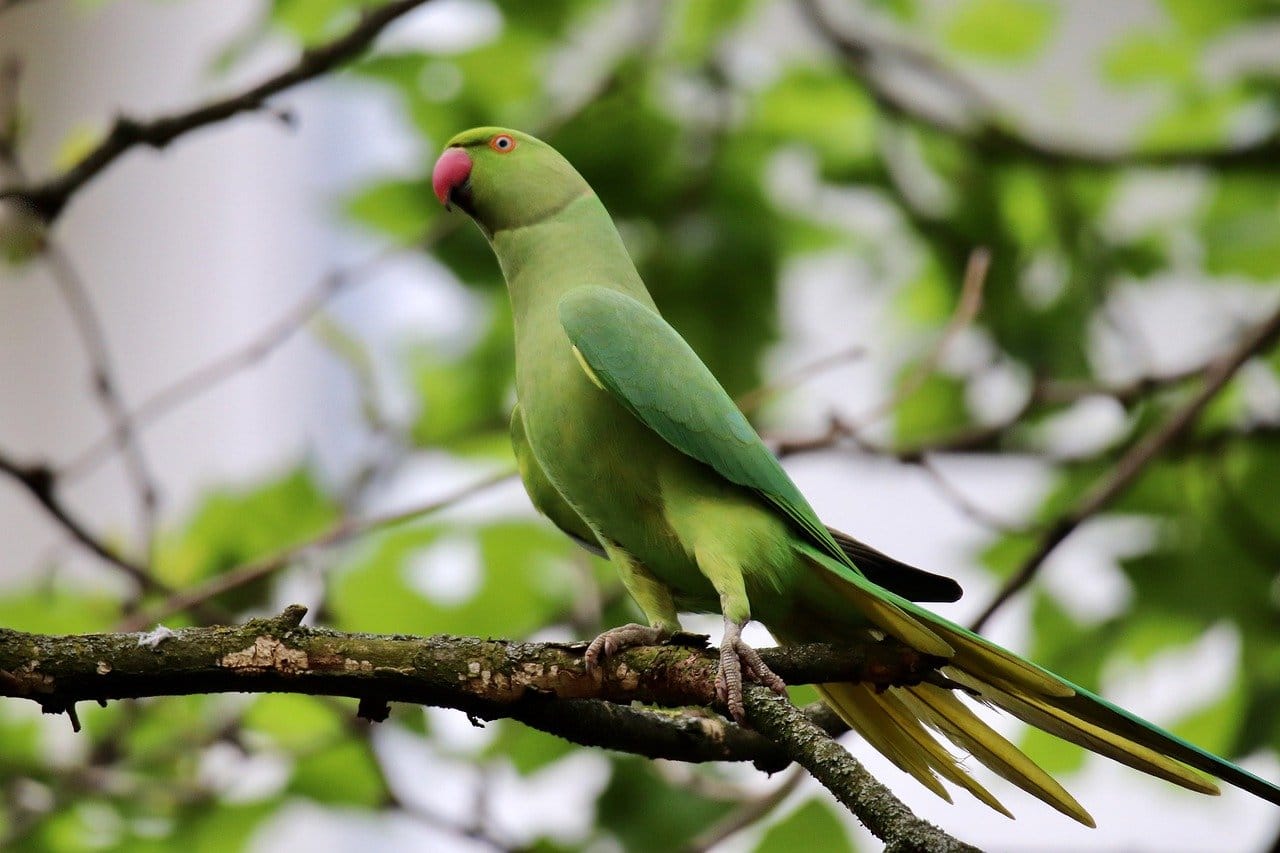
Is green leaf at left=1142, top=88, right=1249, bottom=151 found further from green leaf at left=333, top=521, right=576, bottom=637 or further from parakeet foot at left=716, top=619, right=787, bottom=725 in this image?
parakeet foot at left=716, top=619, right=787, bottom=725

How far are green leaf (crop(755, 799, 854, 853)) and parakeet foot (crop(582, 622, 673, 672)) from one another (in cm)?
84

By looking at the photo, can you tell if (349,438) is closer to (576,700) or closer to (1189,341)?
(1189,341)

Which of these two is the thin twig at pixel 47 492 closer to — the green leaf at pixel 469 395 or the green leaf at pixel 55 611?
the green leaf at pixel 55 611

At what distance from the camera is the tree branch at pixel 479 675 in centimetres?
111

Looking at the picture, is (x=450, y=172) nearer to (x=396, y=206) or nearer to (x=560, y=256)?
(x=560, y=256)

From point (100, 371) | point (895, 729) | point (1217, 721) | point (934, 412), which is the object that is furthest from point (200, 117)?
point (1217, 721)

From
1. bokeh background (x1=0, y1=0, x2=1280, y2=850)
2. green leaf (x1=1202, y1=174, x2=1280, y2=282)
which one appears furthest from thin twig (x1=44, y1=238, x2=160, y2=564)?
green leaf (x1=1202, y1=174, x2=1280, y2=282)

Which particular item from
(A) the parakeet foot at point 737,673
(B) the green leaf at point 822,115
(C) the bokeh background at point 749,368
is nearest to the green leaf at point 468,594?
(C) the bokeh background at point 749,368

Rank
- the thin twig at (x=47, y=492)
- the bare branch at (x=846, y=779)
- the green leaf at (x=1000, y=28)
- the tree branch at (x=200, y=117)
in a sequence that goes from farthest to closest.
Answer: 1. the green leaf at (x=1000, y=28)
2. the thin twig at (x=47, y=492)
3. the tree branch at (x=200, y=117)
4. the bare branch at (x=846, y=779)

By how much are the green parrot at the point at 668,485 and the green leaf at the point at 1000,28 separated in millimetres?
2453

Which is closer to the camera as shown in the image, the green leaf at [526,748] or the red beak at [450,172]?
the red beak at [450,172]

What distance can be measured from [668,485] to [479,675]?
1.08 feet

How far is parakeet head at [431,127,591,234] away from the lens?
1430mm

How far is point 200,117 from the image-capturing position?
164cm
